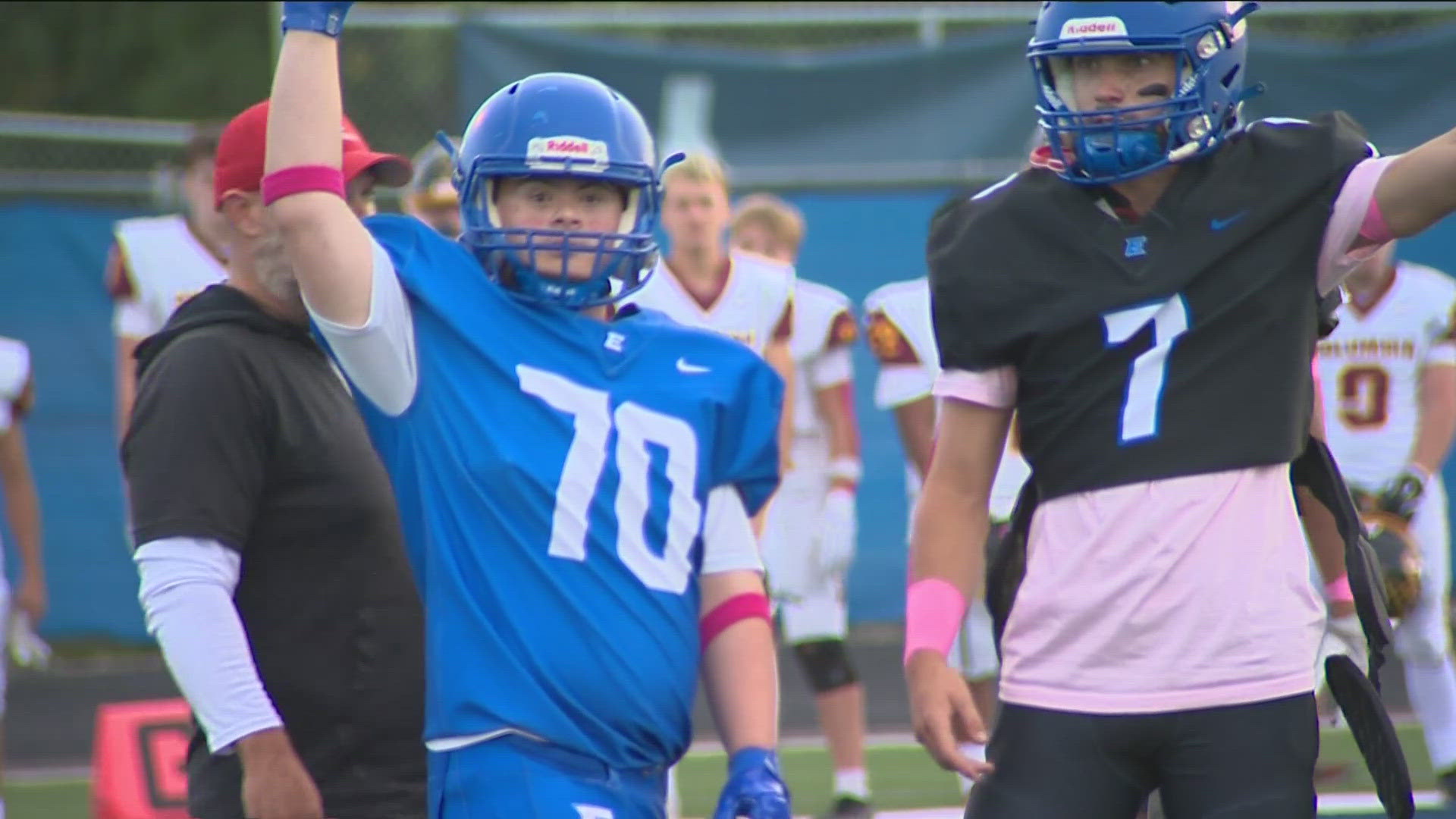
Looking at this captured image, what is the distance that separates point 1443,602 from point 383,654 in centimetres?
557

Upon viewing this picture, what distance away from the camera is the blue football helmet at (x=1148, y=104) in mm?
3127

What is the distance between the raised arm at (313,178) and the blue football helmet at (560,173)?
29cm

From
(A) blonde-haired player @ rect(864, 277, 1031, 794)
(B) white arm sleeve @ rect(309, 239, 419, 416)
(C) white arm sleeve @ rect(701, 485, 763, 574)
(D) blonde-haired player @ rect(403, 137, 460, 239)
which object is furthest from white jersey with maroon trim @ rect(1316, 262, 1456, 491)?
(B) white arm sleeve @ rect(309, 239, 419, 416)

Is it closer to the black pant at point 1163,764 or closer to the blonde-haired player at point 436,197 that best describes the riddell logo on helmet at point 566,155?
the black pant at point 1163,764

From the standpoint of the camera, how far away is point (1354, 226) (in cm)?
306

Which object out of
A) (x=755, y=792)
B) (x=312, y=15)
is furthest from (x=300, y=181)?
(x=755, y=792)

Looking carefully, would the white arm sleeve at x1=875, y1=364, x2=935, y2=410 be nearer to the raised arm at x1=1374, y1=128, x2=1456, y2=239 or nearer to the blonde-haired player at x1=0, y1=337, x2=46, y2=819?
the blonde-haired player at x1=0, y1=337, x2=46, y2=819

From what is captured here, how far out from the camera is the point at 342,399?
3383mm

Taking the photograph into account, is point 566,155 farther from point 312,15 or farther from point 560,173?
point 312,15

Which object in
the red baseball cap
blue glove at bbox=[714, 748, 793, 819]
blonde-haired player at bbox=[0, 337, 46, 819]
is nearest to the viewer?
blue glove at bbox=[714, 748, 793, 819]

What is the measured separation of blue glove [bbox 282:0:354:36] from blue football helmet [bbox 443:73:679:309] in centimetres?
36

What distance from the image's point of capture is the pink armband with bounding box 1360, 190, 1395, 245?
302 cm

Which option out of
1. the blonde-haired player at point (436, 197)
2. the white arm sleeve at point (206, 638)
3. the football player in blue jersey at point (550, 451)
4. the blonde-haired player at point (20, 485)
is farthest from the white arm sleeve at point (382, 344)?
the blonde-haired player at point (20, 485)

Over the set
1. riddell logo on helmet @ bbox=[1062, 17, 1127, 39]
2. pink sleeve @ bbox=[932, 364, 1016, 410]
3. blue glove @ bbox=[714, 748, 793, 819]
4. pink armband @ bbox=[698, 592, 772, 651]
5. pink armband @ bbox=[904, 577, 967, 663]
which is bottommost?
blue glove @ bbox=[714, 748, 793, 819]
